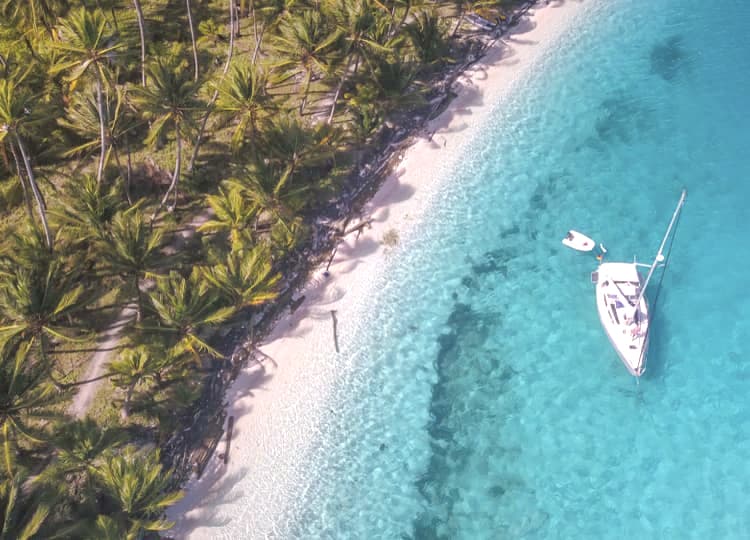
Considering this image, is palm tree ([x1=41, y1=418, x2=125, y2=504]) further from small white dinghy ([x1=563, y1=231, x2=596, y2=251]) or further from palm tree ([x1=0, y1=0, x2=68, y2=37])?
small white dinghy ([x1=563, y1=231, x2=596, y2=251])

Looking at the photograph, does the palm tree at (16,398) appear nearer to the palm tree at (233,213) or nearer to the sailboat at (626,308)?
the palm tree at (233,213)

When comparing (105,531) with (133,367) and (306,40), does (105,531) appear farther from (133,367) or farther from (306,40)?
(306,40)

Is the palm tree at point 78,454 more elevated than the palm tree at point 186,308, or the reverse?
→ the palm tree at point 186,308

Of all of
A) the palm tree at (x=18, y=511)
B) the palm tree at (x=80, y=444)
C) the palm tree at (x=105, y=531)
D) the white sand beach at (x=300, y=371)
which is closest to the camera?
the palm tree at (x=18, y=511)

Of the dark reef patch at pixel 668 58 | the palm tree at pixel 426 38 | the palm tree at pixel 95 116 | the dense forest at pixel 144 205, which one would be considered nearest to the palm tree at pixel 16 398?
the dense forest at pixel 144 205

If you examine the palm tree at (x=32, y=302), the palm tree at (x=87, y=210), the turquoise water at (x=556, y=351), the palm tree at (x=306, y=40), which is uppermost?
the palm tree at (x=306, y=40)

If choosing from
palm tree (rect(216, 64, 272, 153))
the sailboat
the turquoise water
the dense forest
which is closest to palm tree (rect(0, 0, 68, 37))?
the dense forest
